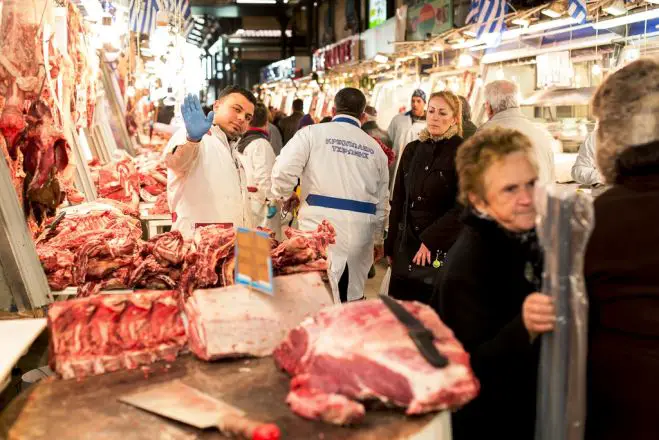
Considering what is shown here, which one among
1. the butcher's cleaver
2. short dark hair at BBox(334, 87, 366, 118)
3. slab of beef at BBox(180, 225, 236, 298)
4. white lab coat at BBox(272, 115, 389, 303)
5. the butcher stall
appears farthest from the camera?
short dark hair at BBox(334, 87, 366, 118)

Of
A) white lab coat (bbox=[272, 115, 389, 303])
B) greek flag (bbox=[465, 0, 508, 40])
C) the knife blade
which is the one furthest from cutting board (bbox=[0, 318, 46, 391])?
greek flag (bbox=[465, 0, 508, 40])

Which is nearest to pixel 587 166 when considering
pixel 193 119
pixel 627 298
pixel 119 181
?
pixel 193 119

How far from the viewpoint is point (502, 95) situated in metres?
6.13

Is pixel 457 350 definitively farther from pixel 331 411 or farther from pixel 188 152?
pixel 188 152

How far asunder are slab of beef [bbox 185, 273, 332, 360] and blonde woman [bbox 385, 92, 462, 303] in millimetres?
2686

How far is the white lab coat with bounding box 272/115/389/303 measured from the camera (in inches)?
220

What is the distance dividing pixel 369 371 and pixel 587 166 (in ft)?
17.7

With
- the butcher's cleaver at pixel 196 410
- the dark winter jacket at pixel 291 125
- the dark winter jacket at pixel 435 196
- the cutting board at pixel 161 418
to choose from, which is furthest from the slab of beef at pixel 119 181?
the dark winter jacket at pixel 291 125

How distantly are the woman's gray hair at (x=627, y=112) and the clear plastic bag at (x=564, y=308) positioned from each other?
402 mm

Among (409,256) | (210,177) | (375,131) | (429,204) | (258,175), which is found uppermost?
(375,131)

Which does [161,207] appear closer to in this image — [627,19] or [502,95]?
[502,95]

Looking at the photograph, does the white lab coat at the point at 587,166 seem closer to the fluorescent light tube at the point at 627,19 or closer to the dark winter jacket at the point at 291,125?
the fluorescent light tube at the point at 627,19

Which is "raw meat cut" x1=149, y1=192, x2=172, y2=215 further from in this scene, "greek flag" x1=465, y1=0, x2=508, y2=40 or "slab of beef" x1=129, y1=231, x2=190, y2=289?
"greek flag" x1=465, y1=0, x2=508, y2=40

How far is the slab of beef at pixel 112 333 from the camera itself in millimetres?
2545
